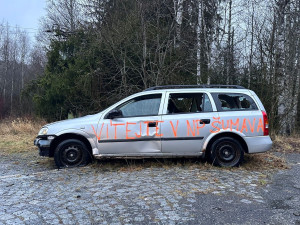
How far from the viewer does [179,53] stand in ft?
40.2

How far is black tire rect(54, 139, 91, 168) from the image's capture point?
5941 mm

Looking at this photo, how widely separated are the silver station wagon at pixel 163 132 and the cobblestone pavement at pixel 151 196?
369 millimetres

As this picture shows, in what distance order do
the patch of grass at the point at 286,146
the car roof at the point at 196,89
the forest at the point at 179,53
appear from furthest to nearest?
the forest at the point at 179,53 < the patch of grass at the point at 286,146 < the car roof at the point at 196,89

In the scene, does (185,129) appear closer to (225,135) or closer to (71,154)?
(225,135)

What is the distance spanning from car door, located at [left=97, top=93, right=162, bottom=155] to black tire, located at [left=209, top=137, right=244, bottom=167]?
1202 millimetres

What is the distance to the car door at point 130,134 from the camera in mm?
5766

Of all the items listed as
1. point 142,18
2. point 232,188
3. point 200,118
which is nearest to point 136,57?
point 142,18

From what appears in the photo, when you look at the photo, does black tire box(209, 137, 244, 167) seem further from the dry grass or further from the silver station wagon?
the dry grass

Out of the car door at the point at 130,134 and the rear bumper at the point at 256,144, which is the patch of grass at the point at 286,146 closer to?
the rear bumper at the point at 256,144

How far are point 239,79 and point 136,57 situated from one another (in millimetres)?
5122

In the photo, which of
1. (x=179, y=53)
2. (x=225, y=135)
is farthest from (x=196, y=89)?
(x=179, y=53)

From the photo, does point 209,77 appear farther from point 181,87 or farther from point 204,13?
point 181,87

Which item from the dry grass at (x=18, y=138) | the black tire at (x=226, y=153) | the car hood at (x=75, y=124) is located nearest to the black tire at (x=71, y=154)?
the car hood at (x=75, y=124)

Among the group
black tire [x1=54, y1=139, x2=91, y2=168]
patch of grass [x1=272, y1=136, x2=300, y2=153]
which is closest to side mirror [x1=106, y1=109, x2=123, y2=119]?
black tire [x1=54, y1=139, x2=91, y2=168]
